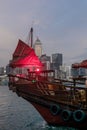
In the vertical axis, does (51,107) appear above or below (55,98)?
below

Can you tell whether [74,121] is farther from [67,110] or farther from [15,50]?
[15,50]

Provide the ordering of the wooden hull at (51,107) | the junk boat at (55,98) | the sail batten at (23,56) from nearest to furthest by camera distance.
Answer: the junk boat at (55,98), the wooden hull at (51,107), the sail batten at (23,56)

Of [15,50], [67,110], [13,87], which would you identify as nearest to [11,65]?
[15,50]

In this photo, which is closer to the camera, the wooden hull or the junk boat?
the junk boat

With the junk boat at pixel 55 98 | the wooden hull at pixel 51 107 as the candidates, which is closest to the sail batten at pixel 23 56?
the junk boat at pixel 55 98

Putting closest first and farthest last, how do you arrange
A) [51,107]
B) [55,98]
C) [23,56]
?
[55,98] < [51,107] < [23,56]

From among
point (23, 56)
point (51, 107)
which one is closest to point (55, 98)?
point (51, 107)

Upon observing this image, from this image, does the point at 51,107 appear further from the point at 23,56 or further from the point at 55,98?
the point at 23,56

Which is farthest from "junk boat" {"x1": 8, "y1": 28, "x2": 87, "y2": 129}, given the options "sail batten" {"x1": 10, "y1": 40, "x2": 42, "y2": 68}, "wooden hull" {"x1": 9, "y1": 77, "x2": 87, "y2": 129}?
"sail batten" {"x1": 10, "y1": 40, "x2": 42, "y2": 68}

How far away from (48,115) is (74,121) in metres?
Answer: 2.25

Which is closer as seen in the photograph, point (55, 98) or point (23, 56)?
point (55, 98)

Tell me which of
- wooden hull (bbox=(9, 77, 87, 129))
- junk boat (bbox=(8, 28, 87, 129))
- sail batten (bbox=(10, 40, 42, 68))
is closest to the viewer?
junk boat (bbox=(8, 28, 87, 129))

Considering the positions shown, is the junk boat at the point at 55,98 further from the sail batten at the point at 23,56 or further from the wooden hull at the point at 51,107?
the sail batten at the point at 23,56

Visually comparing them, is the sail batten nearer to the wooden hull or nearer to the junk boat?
the junk boat
